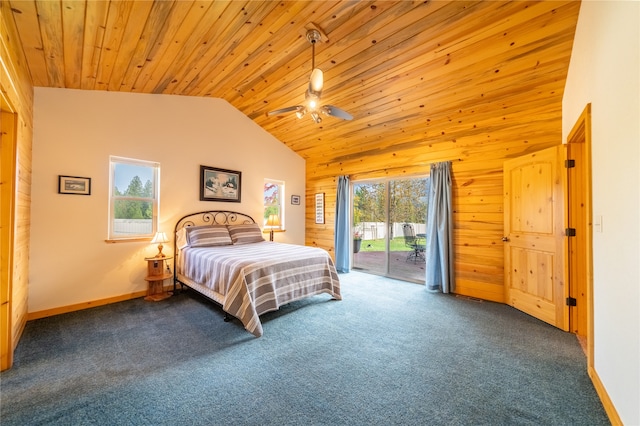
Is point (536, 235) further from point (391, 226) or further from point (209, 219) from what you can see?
point (209, 219)

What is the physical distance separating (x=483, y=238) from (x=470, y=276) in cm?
→ 60

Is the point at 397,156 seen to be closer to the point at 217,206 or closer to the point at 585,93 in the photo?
the point at 585,93

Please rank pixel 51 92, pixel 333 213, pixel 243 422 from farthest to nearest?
1. pixel 333 213
2. pixel 51 92
3. pixel 243 422

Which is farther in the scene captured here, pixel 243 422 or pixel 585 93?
pixel 585 93

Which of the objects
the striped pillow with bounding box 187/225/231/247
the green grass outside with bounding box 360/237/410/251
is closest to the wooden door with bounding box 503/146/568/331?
the green grass outside with bounding box 360/237/410/251

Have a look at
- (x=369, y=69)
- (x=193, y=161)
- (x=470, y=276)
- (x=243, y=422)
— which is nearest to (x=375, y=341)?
(x=243, y=422)

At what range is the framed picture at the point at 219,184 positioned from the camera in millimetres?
4449

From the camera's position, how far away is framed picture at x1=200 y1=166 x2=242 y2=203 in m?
4.45

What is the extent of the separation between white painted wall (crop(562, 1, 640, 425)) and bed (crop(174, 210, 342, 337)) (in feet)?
8.30

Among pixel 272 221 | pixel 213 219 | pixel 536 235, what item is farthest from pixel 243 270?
pixel 536 235

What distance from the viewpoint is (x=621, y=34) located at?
1528mm

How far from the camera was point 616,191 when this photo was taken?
1566 millimetres

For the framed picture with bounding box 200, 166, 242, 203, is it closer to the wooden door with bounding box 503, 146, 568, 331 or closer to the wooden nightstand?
the wooden nightstand

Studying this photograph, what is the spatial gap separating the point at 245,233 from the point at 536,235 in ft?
13.4
